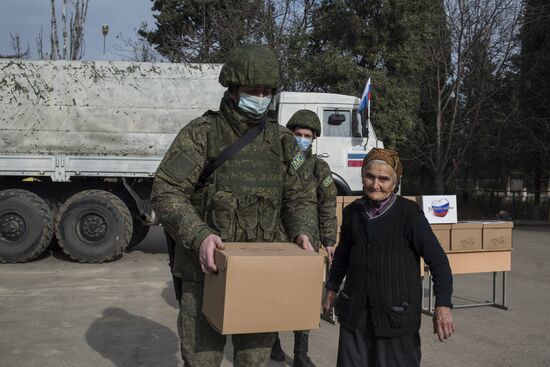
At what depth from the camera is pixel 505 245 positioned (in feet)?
18.9

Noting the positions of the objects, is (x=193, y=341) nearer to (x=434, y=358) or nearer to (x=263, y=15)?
(x=434, y=358)

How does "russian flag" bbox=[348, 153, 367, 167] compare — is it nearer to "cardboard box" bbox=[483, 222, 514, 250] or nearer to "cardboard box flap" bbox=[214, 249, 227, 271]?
"cardboard box" bbox=[483, 222, 514, 250]

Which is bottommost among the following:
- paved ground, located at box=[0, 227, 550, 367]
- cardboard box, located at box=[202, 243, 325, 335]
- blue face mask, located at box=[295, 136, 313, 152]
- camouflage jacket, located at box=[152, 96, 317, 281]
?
paved ground, located at box=[0, 227, 550, 367]

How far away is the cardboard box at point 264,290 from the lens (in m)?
2.00

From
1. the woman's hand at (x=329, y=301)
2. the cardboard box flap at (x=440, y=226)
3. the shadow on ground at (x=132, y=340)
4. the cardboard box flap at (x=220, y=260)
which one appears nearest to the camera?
the cardboard box flap at (x=220, y=260)

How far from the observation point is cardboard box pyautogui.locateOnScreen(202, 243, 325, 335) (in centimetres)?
200

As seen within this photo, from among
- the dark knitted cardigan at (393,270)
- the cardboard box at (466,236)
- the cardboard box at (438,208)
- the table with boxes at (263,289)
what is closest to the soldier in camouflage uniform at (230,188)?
the table with boxes at (263,289)

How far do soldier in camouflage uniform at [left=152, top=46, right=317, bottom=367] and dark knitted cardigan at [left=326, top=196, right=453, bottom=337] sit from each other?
0.39 m

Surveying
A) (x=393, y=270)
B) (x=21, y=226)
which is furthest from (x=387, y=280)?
(x=21, y=226)

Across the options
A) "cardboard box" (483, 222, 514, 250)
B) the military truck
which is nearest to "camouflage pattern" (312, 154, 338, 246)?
"cardboard box" (483, 222, 514, 250)

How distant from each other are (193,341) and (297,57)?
14.6 m

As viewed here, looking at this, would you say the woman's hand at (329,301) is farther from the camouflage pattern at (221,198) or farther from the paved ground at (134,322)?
the paved ground at (134,322)

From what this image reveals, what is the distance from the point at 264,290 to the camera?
204cm

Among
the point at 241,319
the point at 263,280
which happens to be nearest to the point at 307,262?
the point at 263,280
